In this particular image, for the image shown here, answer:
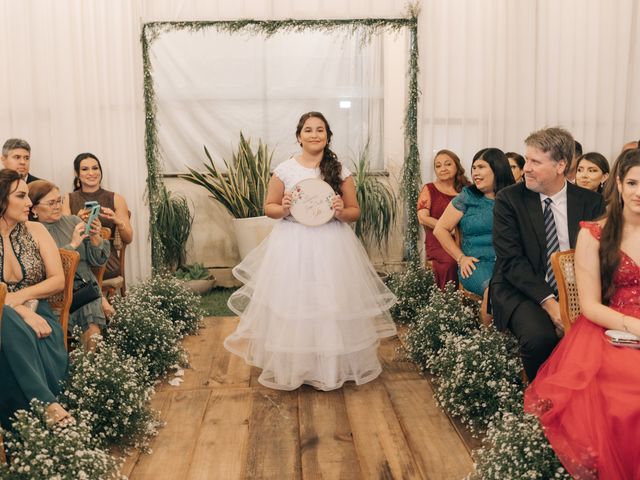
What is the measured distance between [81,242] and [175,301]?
1.49m

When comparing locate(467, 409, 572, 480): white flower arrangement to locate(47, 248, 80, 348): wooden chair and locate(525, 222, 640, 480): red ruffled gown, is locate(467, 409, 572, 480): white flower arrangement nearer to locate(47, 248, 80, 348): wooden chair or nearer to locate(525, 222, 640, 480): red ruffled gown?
locate(525, 222, 640, 480): red ruffled gown

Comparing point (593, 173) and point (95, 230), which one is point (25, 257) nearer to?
point (95, 230)

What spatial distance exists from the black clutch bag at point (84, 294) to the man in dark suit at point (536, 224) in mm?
2153

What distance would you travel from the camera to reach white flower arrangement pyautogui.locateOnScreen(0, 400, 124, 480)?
255cm

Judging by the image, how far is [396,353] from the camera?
4.76m

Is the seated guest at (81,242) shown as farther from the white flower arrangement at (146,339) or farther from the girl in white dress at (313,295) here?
the girl in white dress at (313,295)

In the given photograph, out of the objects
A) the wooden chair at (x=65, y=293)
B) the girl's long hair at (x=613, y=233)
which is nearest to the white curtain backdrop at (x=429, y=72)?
the wooden chair at (x=65, y=293)

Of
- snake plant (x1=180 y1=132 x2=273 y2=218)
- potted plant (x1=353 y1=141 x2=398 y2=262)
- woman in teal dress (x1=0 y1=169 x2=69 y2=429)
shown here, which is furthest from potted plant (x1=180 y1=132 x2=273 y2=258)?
woman in teal dress (x1=0 y1=169 x2=69 y2=429)

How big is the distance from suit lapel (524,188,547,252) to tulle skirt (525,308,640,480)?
2.63 feet

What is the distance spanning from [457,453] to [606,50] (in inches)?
143

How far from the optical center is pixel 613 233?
2.75 metres

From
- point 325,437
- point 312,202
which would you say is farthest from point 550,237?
point 325,437

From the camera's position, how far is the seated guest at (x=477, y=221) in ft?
14.5

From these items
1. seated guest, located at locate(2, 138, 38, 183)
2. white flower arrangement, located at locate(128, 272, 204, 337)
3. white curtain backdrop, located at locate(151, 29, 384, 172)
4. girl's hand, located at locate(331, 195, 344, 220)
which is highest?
white curtain backdrop, located at locate(151, 29, 384, 172)
